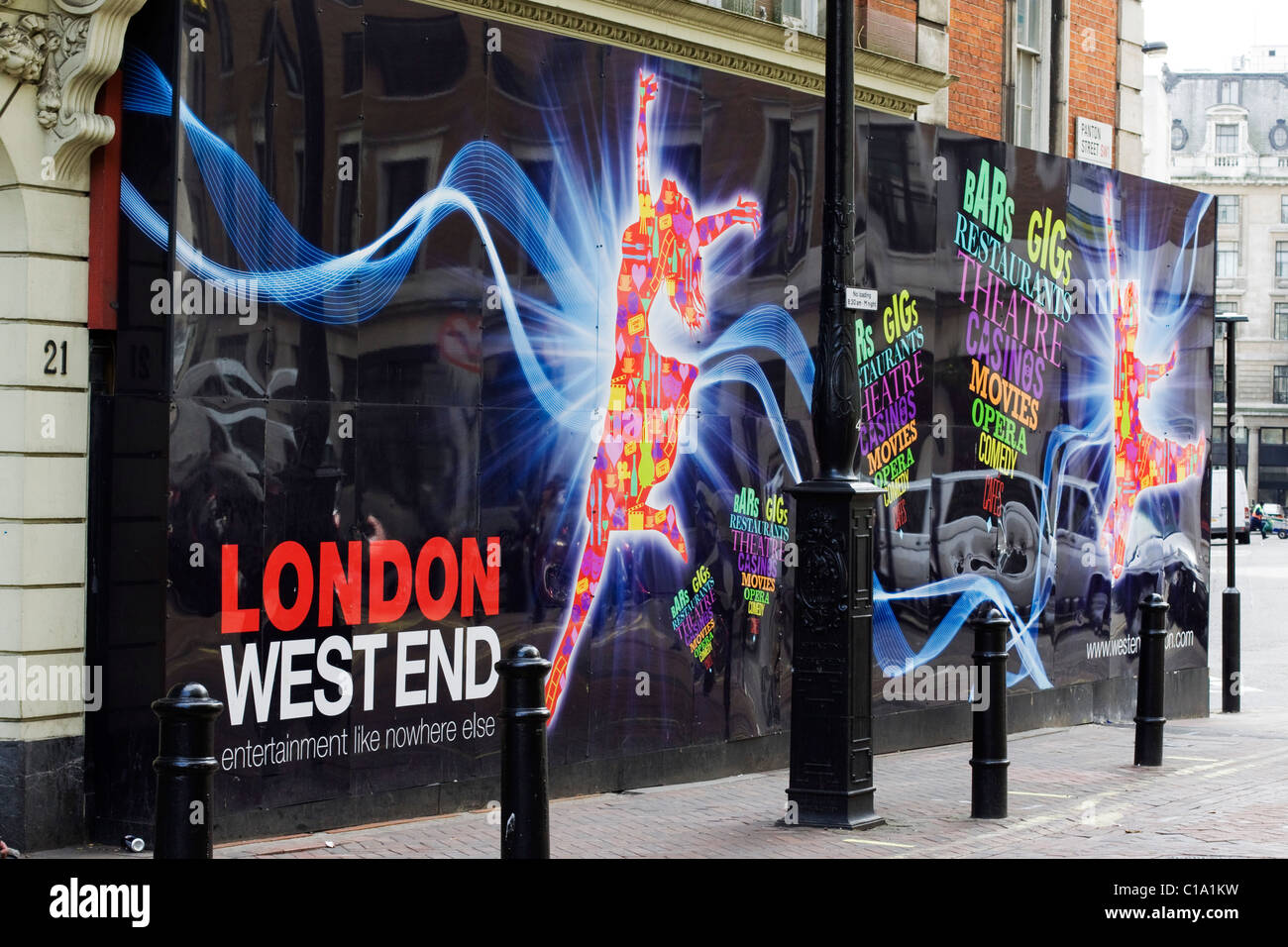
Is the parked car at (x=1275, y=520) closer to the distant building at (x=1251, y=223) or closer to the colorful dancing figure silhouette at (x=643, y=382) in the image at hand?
the distant building at (x=1251, y=223)

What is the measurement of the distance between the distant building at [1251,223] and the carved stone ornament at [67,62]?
7956 cm

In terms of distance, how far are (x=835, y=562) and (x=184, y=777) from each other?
4.38m

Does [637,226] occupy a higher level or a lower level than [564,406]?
higher

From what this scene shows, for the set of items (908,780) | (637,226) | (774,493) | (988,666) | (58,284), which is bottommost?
(908,780)

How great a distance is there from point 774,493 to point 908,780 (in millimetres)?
2174

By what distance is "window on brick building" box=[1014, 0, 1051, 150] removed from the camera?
17641 mm

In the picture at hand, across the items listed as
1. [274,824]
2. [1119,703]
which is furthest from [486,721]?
[1119,703]

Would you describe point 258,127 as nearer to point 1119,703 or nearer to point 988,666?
point 988,666

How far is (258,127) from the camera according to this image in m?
8.33

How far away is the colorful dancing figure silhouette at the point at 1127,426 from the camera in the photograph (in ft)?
50.2

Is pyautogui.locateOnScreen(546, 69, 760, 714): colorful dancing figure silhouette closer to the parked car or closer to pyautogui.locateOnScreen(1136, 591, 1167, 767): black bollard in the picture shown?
pyautogui.locateOnScreen(1136, 591, 1167, 767): black bollard

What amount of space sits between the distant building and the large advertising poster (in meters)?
73.1

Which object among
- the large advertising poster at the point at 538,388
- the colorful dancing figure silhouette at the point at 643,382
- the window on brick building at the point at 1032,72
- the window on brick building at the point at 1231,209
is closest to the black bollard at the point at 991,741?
the large advertising poster at the point at 538,388

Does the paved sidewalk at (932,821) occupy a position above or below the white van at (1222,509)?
below
